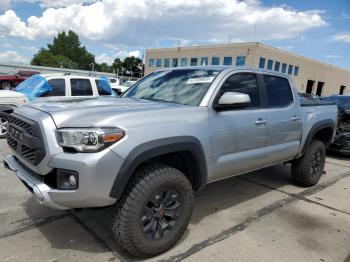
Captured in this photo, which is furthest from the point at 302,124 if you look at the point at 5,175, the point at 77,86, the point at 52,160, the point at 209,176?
the point at 77,86

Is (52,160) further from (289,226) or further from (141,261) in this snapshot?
(289,226)

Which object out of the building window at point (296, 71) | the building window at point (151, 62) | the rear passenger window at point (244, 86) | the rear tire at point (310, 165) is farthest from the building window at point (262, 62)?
the rear passenger window at point (244, 86)

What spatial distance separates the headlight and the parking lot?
3.66 feet

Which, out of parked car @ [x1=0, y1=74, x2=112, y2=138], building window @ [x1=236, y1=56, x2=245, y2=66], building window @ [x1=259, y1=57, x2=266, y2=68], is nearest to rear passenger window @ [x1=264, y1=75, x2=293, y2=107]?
parked car @ [x1=0, y1=74, x2=112, y2=138]

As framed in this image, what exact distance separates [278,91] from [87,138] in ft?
10.1

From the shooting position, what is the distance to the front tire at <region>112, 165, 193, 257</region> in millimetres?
2906

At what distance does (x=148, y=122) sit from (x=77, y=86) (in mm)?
6585

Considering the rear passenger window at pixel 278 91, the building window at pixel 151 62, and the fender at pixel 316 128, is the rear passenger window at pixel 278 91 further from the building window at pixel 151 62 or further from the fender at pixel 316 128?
the building window at pixel 151 62

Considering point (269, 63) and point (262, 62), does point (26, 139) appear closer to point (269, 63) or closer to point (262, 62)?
point (262, 62)

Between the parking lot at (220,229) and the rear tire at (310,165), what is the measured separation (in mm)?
252

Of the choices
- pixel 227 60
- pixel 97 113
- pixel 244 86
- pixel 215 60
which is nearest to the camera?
pixel 97 113

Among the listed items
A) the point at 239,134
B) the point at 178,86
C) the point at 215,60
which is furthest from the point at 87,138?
the point at 215,60

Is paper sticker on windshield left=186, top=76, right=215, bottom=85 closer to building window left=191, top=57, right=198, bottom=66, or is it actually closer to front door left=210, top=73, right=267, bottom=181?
front door left=210, top=73, right=267, bottom=181

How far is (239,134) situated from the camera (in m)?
3.83
